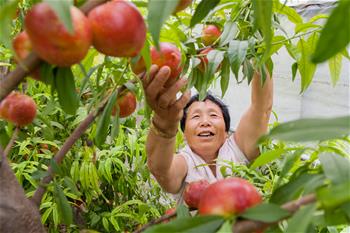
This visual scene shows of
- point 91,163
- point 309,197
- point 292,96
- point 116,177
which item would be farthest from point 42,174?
point 292,96

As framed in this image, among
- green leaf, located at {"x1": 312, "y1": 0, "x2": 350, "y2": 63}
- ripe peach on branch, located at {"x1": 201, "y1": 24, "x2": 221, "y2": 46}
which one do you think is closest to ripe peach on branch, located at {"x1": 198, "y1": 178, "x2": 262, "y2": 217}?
green leaf, located at {"x1": 312, "y1": 0, "x2": 350, "y2": 63}

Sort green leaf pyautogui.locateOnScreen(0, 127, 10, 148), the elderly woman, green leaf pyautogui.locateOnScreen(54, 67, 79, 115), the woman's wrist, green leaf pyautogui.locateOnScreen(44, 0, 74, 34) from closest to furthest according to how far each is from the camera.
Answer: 1. green leaf pyautogui.locateOnScreen(44, 0, 74, 34)
2. green leaf pyautogui.locateOnScreen(54, 67, 79, 115)
3. green leaf pyautogui.locateOnScreen(0, 127, 10, 148)
4. the woman's wrist
5. the elderly woman

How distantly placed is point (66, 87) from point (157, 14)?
156 mm

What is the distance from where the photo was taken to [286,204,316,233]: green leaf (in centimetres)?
31

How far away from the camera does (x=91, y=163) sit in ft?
4.34

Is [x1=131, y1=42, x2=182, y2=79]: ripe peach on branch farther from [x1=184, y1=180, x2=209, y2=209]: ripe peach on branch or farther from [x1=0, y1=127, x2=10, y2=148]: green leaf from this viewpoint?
[x1=0, y1=127, x2=10, y2=148]: green leaf

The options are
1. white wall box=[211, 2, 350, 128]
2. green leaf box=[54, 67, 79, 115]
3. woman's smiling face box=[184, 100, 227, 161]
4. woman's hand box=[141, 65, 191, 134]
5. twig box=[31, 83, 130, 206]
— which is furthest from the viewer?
white wall box=[211, 2, 350, 128]

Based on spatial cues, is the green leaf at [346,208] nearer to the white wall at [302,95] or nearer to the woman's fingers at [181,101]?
the woman's fingers at [181,101]

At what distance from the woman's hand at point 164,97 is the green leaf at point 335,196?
0.37m

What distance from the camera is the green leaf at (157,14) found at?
0.33m

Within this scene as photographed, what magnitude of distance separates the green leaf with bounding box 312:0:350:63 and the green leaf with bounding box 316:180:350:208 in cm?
9

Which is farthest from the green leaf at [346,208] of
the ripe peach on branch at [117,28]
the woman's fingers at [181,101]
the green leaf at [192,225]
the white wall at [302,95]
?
the white wall at [302,95]

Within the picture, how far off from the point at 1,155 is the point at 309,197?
319 mm

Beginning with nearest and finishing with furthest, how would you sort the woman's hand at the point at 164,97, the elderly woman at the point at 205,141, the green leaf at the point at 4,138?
the woman's hand at the point at 164,97
the green leaf at the point at 4,138
the elderly woman at the point at 205,141
